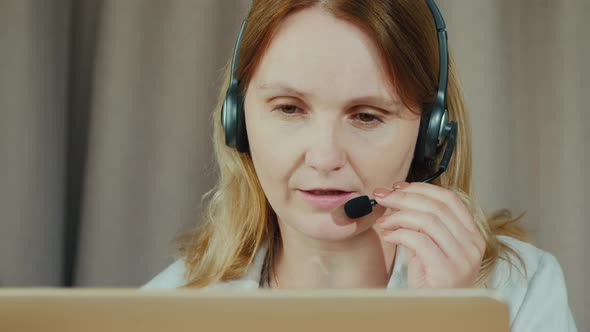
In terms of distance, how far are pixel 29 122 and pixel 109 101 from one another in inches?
8.0

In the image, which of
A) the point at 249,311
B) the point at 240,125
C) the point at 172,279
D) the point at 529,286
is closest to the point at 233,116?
the point at 240,125

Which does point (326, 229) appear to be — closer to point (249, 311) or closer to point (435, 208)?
point (435, 208)

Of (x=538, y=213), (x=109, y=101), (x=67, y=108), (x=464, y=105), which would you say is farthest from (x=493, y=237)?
(x=67, y=108)

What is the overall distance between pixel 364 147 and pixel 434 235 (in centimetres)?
17

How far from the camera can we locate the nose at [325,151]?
3.31 feet

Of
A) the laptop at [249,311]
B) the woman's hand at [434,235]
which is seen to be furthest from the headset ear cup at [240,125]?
the laptop at [249,311]

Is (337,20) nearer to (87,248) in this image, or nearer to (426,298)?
(426,298)

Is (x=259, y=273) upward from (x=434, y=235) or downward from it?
downward

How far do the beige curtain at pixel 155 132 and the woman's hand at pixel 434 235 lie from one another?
663 mm

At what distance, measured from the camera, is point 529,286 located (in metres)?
1.19

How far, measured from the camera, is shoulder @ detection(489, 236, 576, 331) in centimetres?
112

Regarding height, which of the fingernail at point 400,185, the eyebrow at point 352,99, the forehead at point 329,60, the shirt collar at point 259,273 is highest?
the forehead at point 329,60

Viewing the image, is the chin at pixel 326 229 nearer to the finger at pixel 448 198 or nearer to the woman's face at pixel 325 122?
the woman's face at pixel 325 122

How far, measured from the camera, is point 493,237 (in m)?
1.26
